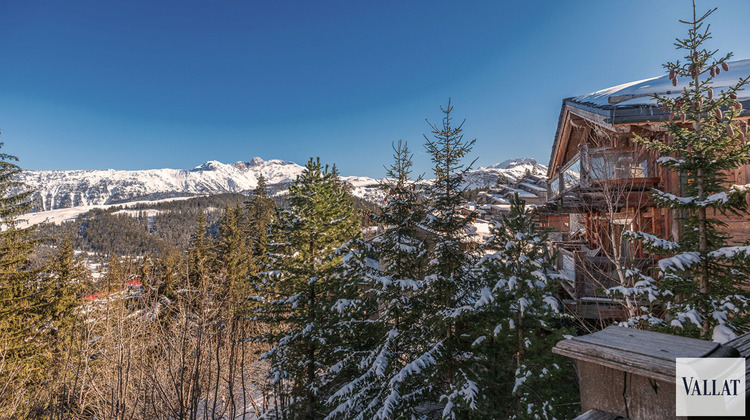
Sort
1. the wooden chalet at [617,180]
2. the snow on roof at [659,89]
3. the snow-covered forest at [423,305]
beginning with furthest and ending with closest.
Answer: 1. the snow on roof at [659,89]
2. the wooden chalet at [617,180]
3. the snow-covered forest at [423,305]

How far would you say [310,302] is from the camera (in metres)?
11.5

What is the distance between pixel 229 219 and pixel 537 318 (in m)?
26.5

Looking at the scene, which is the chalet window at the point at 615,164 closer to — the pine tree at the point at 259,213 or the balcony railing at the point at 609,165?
the balcony railing at the point at 609,165

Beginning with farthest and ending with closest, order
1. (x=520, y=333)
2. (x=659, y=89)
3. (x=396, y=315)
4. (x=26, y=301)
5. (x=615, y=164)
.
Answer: (x=26, y=301)
(x=659, y=89)
(x=615, y=164)
(x=396, y=315)
(x=520, y=333)

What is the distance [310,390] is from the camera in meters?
10.0

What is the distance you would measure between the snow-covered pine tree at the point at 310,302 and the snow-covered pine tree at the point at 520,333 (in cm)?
371

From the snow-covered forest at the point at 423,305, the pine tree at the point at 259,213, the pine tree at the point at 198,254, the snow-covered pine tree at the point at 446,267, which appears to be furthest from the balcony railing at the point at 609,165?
the pine tree at the point at 259,213

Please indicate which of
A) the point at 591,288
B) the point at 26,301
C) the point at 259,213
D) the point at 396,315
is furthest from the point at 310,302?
the point at 259,213

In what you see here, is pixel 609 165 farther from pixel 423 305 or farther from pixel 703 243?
pixel 423 305

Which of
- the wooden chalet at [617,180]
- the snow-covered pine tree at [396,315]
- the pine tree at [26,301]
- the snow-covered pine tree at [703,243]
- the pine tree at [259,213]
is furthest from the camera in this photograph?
the pine tree at [259,213]

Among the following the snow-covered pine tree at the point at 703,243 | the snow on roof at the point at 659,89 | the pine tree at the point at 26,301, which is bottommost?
the pine tree at the point at 26,301

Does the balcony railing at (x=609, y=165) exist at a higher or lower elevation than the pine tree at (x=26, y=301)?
higher

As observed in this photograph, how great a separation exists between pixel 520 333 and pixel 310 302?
8165mm

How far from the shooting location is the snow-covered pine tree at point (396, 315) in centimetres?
640
